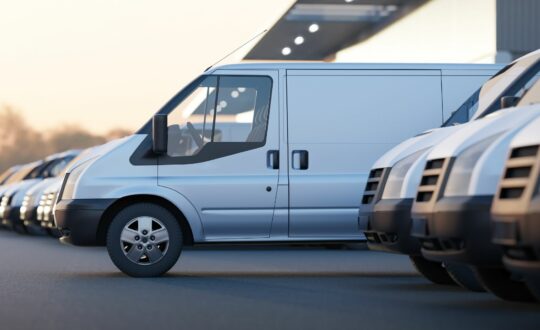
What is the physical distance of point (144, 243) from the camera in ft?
45.4

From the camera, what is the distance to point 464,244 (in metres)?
8.31

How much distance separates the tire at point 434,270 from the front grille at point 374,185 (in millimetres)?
1099

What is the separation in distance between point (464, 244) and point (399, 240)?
90.8 inches

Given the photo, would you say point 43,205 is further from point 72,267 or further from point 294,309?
point 294,309

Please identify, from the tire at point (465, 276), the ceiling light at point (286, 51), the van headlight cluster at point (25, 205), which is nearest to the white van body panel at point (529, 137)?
the tire at point (465, 276)

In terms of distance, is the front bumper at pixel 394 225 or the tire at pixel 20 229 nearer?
the front bumper at pixel 394 225

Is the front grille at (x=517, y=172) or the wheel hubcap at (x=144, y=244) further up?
the front grille at (x=517, y=172)

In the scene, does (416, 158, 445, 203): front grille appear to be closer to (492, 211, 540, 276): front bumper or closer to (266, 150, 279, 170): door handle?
(492, 211, 540, 276): front bumper

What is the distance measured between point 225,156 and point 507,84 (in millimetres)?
3751

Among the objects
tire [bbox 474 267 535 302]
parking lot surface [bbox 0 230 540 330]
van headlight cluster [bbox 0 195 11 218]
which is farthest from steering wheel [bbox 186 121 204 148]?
van headlight cluster [bbox 0 195 11 218]

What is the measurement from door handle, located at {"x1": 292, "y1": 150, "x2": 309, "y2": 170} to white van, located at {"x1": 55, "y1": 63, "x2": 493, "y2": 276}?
0.01 metres

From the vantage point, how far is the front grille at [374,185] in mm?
11297

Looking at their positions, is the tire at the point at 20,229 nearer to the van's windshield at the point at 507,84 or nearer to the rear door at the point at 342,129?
the rear door at the point at 342,129

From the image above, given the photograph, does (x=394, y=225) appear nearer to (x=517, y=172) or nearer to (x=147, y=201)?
(x=517, y=172)
